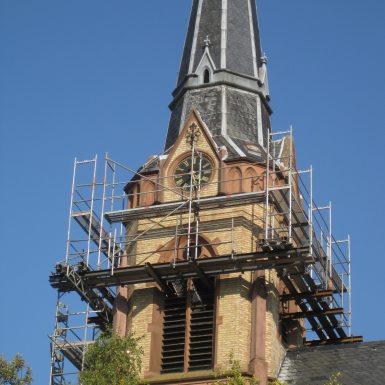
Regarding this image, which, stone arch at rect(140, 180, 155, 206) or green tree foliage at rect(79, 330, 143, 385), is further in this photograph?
stone arch at rect(140, 180, 155, 206)

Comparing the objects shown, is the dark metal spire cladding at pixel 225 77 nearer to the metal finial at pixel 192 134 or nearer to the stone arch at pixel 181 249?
the metal finial at pixel 192 134

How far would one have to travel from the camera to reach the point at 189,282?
5834 centimetres

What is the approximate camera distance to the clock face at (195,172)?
60312 millimetres

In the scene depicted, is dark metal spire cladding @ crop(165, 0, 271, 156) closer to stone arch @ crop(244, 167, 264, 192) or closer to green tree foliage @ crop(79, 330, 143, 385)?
stone arch @ crop(244, 167, 264, 192)

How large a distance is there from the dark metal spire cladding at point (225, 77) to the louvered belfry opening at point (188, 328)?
6043mm

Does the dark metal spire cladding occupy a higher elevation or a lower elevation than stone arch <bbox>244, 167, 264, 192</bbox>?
higher

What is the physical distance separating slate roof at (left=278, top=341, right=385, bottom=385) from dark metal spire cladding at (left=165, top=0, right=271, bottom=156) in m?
8.20

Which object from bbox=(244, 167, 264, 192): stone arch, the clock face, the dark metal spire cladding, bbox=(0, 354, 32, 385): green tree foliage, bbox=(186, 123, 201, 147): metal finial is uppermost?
the dark metal spire cladding

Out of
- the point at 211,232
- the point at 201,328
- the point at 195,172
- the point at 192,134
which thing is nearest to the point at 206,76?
the point at 192,134

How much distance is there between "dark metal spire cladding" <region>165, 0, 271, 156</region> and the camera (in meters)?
62.9

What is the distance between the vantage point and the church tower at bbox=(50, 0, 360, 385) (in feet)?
185

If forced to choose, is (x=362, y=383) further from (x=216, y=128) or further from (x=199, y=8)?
(x=199, y=8)

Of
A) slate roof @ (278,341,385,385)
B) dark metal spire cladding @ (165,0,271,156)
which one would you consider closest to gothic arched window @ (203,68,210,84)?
dark metal spire cladding @ (165,0,271,156)

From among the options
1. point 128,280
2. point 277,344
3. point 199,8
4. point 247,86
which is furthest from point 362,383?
point 199,8
